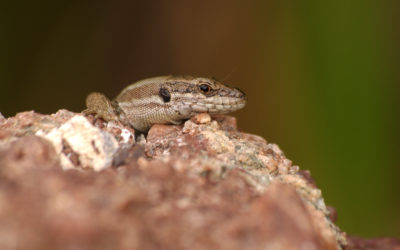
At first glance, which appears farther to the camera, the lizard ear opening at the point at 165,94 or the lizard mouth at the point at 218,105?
the lizard ear opening at the point at 165,94

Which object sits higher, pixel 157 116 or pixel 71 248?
pixel 71 248

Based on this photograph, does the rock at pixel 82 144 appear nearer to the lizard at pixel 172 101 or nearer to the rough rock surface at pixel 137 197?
the rough rock surface at pixel 137 197

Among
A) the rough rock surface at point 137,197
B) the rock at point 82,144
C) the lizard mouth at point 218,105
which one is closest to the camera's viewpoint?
the rough rock surface at point 137,197

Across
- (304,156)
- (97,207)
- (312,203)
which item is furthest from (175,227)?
(304,156)

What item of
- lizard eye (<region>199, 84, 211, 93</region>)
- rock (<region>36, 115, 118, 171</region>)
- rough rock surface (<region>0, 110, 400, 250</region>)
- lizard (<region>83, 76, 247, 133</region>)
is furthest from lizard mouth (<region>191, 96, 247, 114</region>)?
rock (<region>36, 115, 118, 171</region>)

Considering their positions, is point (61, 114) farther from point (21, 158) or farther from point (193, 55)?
point (193, 55)

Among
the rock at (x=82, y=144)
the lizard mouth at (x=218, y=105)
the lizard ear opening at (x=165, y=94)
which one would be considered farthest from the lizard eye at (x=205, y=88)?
the rock at (x=82, y=144)
